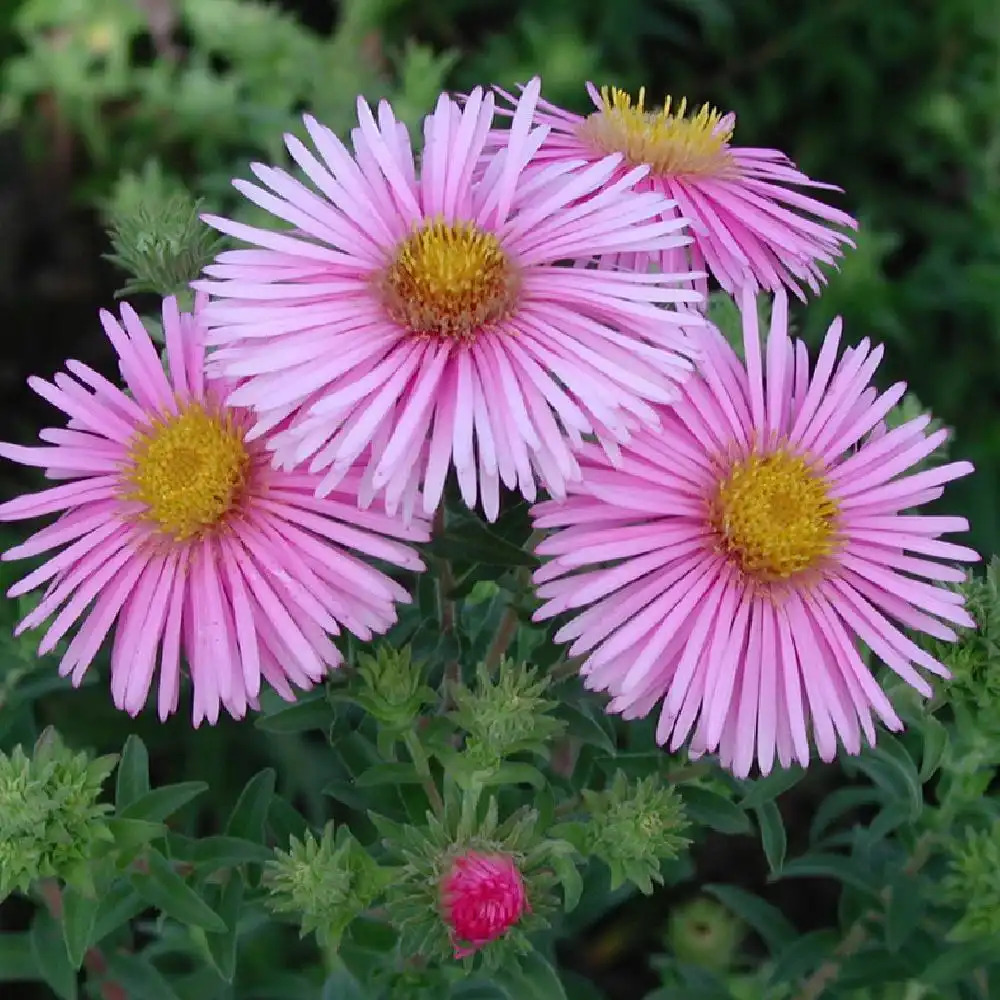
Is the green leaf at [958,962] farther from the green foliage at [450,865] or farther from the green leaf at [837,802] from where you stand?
the green foliage at [450,865]

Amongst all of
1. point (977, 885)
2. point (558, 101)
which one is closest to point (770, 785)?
point (977, 885)

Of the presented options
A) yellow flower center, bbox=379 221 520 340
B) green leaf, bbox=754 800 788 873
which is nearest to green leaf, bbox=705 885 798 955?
green leaf, bbox=754 800 788 873

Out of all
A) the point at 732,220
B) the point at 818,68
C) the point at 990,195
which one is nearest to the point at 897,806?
the point at 732,220

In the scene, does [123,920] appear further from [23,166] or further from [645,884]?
[23,166]

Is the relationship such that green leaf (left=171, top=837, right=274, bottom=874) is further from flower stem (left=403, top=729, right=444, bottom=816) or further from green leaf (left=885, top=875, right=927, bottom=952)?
green leaf (left=885, top=875, right=927, bottom=952)

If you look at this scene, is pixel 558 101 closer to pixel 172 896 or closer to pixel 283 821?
pixel 283 821

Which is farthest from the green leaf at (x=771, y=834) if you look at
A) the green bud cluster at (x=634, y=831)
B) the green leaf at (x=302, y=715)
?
the green leaf at (x=302, y=715)
